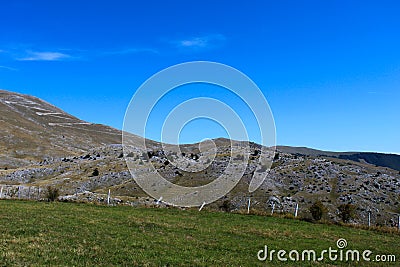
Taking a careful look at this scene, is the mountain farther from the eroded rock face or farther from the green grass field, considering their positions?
the green grass field

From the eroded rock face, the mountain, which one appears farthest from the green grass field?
the eroded rock face

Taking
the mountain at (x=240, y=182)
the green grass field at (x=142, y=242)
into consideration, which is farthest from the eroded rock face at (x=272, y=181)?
the green grass field at (x=142, y=242)

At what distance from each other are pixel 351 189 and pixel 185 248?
56012 mm

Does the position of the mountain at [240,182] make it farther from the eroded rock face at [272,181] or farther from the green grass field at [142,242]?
the green grass field at [142,242]

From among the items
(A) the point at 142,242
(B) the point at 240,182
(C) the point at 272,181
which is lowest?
(A) the point at 142,242

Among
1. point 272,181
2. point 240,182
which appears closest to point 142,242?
point 240,182

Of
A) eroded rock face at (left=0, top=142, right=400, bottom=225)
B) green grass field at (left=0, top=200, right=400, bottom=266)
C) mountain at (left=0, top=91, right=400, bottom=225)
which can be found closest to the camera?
green grass field at (left=0, top=200, right=400, bottom=266)

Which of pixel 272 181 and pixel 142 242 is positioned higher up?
pixel 272 181

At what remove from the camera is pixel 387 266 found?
629 inches

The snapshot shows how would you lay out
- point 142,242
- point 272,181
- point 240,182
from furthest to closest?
point 272,181
point 240,182
point 142,242

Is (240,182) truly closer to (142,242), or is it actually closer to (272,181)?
(272,181)

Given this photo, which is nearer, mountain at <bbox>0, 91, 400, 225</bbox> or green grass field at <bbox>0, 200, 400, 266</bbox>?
green grass field at <bbox>0, 200, 400, 266</bbox>

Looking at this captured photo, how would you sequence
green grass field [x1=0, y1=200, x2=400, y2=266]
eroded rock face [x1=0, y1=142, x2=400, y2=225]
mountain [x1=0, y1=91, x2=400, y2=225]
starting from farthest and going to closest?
eroded rock face [x1=0, y1=142, x2=400, y2=225]
mountain [x1=0, y1=91, x2=400, y2=225]
green grass field [x1=0, y1=200, x2=400, y2=266]

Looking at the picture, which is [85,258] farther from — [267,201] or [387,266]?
[267,201]
